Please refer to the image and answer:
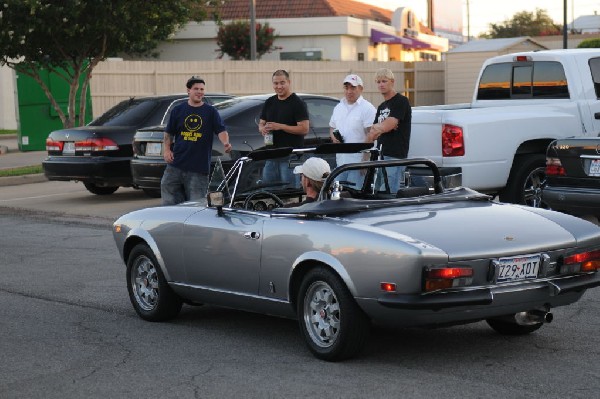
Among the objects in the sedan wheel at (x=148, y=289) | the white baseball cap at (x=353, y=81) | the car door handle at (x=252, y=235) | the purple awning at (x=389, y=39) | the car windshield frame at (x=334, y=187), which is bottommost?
A: the sedan wheel at (x=148, y=289)

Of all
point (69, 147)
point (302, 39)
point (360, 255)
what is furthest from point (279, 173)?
point (302, 39)

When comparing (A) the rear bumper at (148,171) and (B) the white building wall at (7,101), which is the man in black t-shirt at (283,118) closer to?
(A) the rear bumper at (148,171)

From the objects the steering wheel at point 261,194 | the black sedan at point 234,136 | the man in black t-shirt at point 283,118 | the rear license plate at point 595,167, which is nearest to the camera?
the steering wheel at point 261,194

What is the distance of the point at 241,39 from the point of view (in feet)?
166

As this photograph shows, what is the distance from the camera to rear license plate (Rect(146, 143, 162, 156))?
54.0 ft

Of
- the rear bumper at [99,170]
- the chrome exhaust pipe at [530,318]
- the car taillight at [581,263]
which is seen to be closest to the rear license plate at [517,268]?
the car taillight at [581,263]

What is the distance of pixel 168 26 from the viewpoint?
2509 cm

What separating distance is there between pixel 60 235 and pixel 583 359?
8.59m

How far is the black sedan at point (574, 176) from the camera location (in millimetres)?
12008

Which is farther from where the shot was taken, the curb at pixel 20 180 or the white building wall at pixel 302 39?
the white building wall at pixel 302 39

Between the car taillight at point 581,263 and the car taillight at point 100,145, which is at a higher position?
the car taillight at point 100,145

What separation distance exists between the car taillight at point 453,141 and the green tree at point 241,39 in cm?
3731

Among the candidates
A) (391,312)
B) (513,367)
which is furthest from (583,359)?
(391,312)

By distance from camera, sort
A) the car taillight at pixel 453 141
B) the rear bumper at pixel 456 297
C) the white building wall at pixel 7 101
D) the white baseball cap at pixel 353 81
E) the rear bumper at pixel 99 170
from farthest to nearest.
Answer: the white building wall at pixel 7 101 → the rear bumper at pixel 99 170 → the car taillight at pixel 453 141 → the white baseball cap at pixel 353 81 → the rear bumper at pixel 456 297
